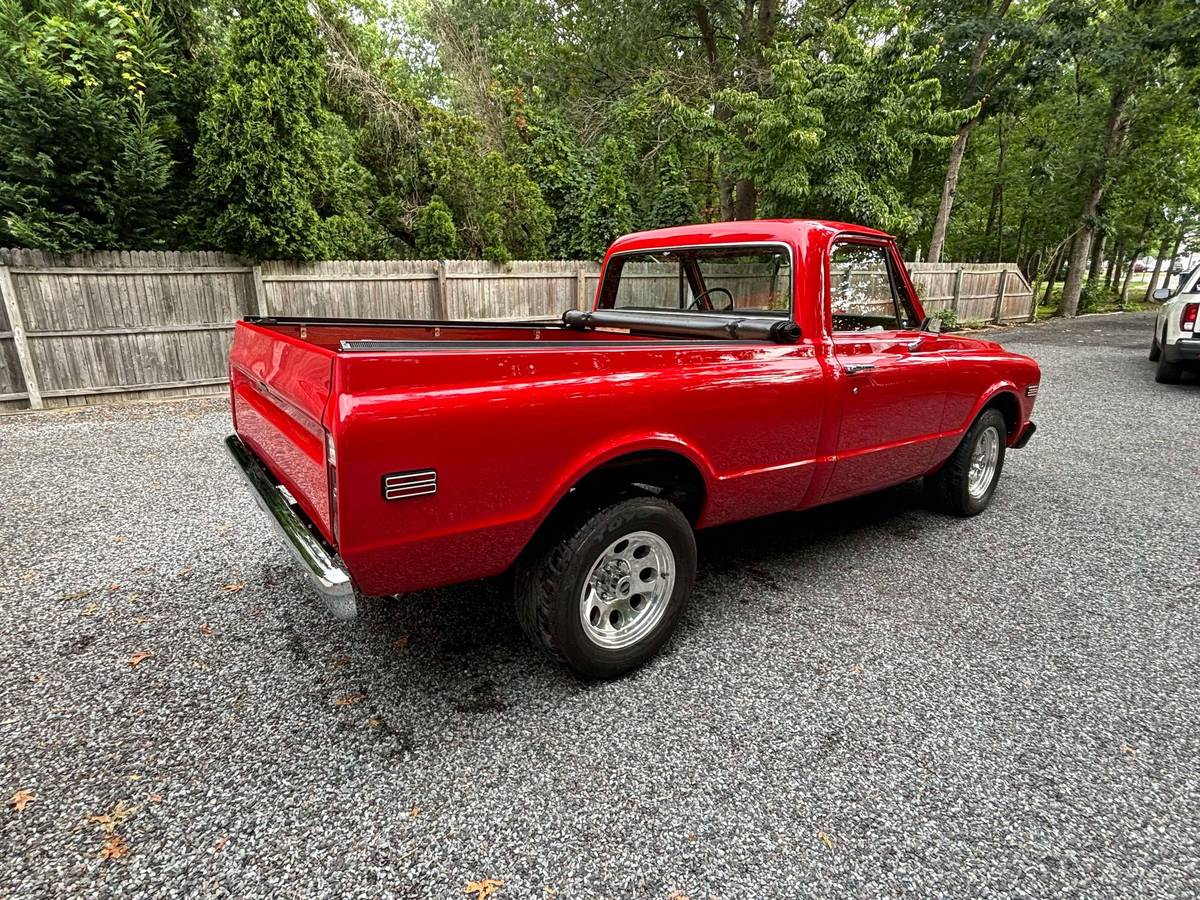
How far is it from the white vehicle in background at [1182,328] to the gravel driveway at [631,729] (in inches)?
261

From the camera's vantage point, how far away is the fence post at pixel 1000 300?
1822cm

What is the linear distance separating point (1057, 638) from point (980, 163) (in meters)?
28.6

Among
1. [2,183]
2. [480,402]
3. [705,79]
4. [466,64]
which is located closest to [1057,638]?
[480,402]

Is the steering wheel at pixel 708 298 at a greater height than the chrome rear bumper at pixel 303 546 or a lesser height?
greater

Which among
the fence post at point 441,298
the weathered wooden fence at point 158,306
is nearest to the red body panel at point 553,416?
the weathered wooden fence at point 158,306

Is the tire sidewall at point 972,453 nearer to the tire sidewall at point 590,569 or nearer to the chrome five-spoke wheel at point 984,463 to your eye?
the chrome five-spoke wheel at point 984,463

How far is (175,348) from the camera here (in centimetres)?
838

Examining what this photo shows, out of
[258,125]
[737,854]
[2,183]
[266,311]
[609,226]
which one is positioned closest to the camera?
[737,854]

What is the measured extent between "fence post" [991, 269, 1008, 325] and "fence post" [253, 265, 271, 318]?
1862cm

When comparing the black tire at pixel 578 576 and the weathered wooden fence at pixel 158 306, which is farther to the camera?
the weathered wooden fence at pixel 158 306

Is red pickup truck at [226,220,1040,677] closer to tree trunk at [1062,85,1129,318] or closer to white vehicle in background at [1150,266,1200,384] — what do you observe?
white vehicle in background at [1150,266,1200,384]

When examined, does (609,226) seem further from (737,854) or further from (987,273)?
(737,854)

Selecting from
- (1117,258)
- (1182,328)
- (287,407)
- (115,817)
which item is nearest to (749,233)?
(287,407)

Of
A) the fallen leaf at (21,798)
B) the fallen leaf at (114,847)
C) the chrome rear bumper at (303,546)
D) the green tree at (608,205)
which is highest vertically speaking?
the green tree at (608,205)
